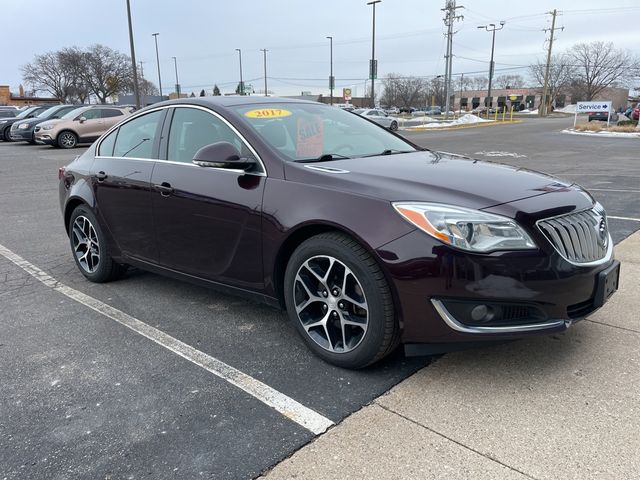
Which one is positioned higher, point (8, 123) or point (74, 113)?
point (74, 113)

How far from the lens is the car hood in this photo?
2.82 meters

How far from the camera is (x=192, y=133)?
3.90 meters

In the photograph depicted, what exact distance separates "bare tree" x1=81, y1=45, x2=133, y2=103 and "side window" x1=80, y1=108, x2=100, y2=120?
145ft

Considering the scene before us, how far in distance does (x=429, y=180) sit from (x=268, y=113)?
1.38m

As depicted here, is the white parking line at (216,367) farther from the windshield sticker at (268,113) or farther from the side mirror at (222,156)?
the windshield sticker at (268,113)

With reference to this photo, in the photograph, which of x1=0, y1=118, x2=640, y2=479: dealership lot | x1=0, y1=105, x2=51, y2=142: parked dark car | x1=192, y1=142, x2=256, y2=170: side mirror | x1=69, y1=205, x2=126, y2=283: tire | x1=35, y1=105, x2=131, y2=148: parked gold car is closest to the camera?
x1=0, y1=118, x2=640, y2=479: dealership lot

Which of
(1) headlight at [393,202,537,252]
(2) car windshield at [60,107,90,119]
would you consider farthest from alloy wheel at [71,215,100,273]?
(2) car windshield at [60,107,90,119]

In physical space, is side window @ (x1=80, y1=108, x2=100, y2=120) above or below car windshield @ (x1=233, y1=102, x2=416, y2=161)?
below

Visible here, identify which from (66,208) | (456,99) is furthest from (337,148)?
(456,99)

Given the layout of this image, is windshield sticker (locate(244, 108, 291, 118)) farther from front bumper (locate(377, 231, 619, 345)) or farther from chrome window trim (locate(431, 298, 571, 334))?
chrome window trim (locate(431, 298, 571, 334))

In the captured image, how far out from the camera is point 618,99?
94750 millimetres

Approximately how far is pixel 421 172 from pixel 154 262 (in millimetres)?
2180

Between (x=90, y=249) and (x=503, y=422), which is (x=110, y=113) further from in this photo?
(x=503, y=422)

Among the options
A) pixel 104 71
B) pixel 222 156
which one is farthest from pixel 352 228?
pixel 104 71
